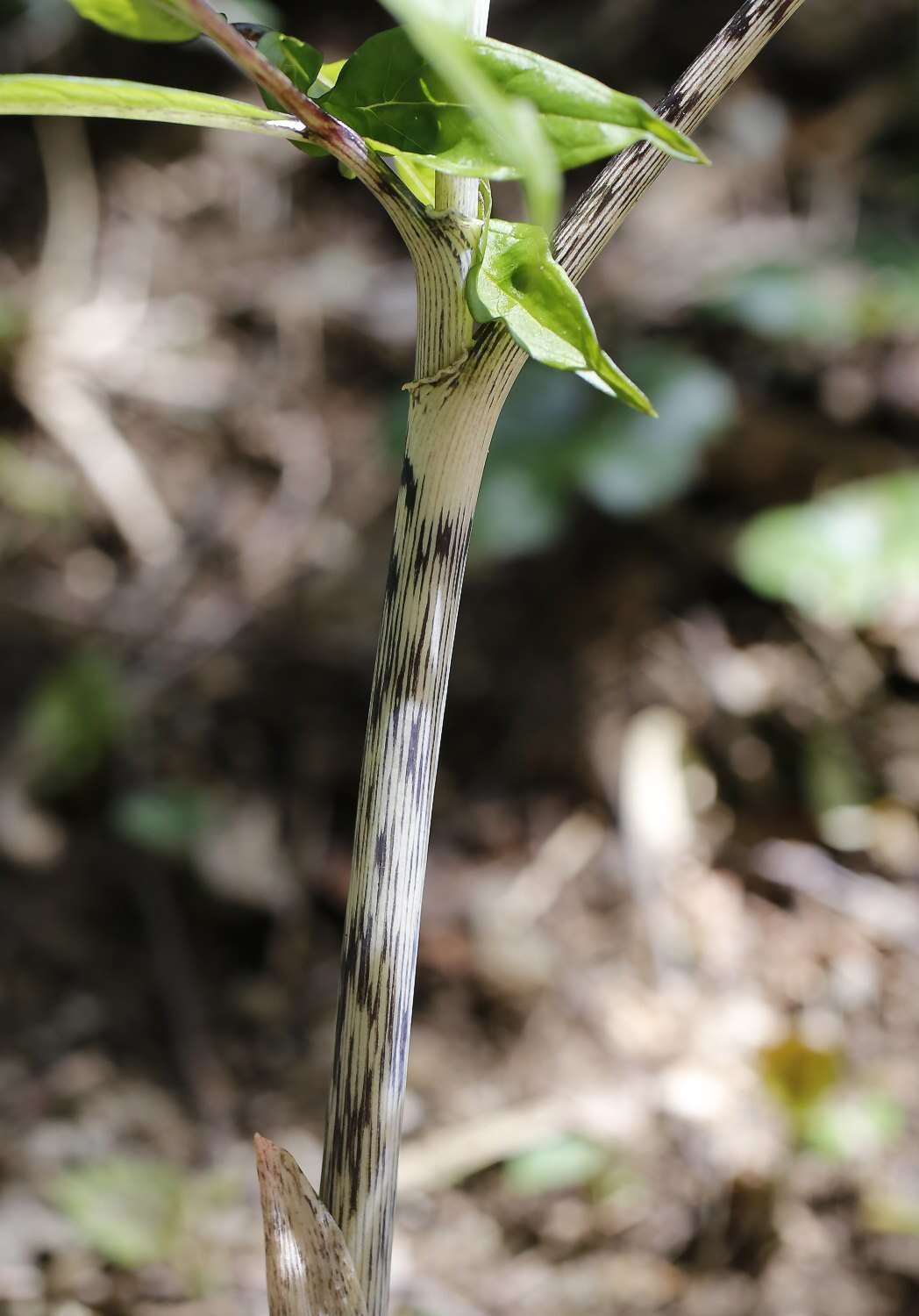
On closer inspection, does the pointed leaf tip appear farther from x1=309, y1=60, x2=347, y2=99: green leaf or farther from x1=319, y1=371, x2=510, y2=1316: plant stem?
x1=309, y1=60, x2=347, y2=99: green leaf

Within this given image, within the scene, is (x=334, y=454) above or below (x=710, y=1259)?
above

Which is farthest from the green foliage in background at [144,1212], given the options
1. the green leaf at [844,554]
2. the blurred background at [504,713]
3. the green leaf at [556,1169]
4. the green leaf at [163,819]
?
the green leaf at [844,554]

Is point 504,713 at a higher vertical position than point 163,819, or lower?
higher

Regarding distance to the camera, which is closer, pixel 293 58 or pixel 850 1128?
pixel 293 58

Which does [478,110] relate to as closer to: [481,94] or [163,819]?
[481,94]

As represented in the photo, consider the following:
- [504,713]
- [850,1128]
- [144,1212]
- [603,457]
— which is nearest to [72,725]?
[504,713]

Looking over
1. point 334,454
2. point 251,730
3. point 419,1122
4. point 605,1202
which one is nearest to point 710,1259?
point 605,1202

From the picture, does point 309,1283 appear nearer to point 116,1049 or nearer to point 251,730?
point 116,1049

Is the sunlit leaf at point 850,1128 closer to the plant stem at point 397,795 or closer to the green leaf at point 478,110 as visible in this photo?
the plant stem at point 397,795
